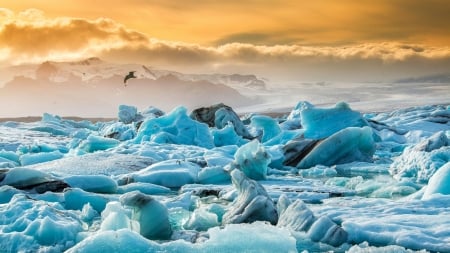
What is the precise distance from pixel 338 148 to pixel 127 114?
60.5 ft

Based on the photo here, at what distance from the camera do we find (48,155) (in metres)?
15.0

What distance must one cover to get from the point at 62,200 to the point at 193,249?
3874 mm

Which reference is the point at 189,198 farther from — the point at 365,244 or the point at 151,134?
the point at 151,134

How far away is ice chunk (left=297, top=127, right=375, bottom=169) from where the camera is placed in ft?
51.3

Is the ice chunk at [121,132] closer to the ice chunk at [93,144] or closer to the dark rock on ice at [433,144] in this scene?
the ice chunk at [93,144]

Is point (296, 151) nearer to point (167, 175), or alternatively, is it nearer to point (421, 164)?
point (421, 164)

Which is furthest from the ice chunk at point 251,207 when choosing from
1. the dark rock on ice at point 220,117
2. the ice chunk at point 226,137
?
the dark rock on ice at point 220,117

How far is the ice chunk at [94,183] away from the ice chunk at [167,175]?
43.2 inches

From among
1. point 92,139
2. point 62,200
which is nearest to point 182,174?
point 62,200

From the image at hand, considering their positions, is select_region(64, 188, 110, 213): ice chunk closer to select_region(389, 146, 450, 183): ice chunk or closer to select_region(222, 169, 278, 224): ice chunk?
select_region(222, 169, 278, 224): ice chunk

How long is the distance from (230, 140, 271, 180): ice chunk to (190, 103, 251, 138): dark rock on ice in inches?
481

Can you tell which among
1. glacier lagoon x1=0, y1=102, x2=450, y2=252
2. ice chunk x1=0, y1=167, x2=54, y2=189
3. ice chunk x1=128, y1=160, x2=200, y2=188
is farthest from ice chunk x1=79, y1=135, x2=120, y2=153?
ice chunk x1=0, y1=167, x2=54, y2=189

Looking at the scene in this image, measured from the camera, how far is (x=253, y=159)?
12172mm

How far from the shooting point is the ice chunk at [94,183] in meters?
10.1
